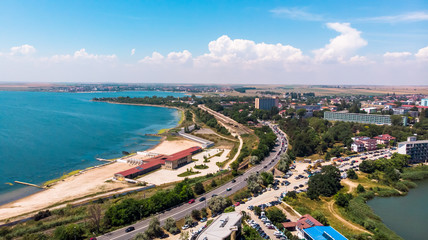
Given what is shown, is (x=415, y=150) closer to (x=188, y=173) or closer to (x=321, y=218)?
(x=321, y=218)

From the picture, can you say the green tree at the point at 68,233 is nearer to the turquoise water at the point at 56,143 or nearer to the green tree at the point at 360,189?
the turquoise water at the point at 56,143

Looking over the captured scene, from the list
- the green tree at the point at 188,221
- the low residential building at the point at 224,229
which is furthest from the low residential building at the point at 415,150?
the green tree at the point at 188,221

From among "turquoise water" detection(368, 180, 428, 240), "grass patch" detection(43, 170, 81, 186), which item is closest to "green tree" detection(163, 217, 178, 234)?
"turquoise water" detection(368, 180, 428, 240)

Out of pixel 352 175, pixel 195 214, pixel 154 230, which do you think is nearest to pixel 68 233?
pixel 154 230

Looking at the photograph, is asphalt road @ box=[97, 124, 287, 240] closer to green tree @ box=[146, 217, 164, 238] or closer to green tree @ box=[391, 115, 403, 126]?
green tree @ box=[146, 217, 164, 238]

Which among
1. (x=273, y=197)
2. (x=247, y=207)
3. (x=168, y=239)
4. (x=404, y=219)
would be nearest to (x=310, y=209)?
(x=273, y=197)

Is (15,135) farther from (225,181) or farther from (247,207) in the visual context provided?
(247,207)
